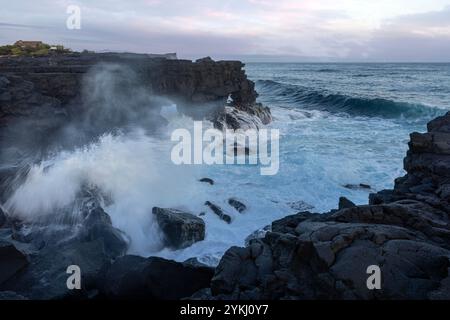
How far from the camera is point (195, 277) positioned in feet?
22.1

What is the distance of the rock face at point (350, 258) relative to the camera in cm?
489

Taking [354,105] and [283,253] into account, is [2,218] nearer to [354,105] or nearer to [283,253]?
[283,253]

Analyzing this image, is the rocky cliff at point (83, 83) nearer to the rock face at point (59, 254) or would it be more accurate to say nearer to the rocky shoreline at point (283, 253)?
the rocky shoreline at point (283, 253)

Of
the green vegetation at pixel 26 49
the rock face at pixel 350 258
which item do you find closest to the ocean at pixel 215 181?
the rock face at pixel 350 258

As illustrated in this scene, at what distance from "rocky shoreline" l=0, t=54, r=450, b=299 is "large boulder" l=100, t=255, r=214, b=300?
16mm

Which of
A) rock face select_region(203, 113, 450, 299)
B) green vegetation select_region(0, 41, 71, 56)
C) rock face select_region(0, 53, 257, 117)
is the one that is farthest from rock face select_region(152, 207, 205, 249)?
green vegetation select_region(0, 41, 71, 56)

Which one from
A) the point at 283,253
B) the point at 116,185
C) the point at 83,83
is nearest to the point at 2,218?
the point at 116,185

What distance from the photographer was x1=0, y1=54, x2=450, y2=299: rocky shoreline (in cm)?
507

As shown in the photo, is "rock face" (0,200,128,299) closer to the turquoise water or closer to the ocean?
the ocean

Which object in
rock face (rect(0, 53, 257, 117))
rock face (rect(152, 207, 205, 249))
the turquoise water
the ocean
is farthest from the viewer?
rock face (rect(0, 53, 257, 117))

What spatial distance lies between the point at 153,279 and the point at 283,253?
7.20ft

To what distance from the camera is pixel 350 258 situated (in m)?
5.18

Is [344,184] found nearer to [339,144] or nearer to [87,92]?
[339,144]

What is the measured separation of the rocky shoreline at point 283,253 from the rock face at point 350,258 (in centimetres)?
1
